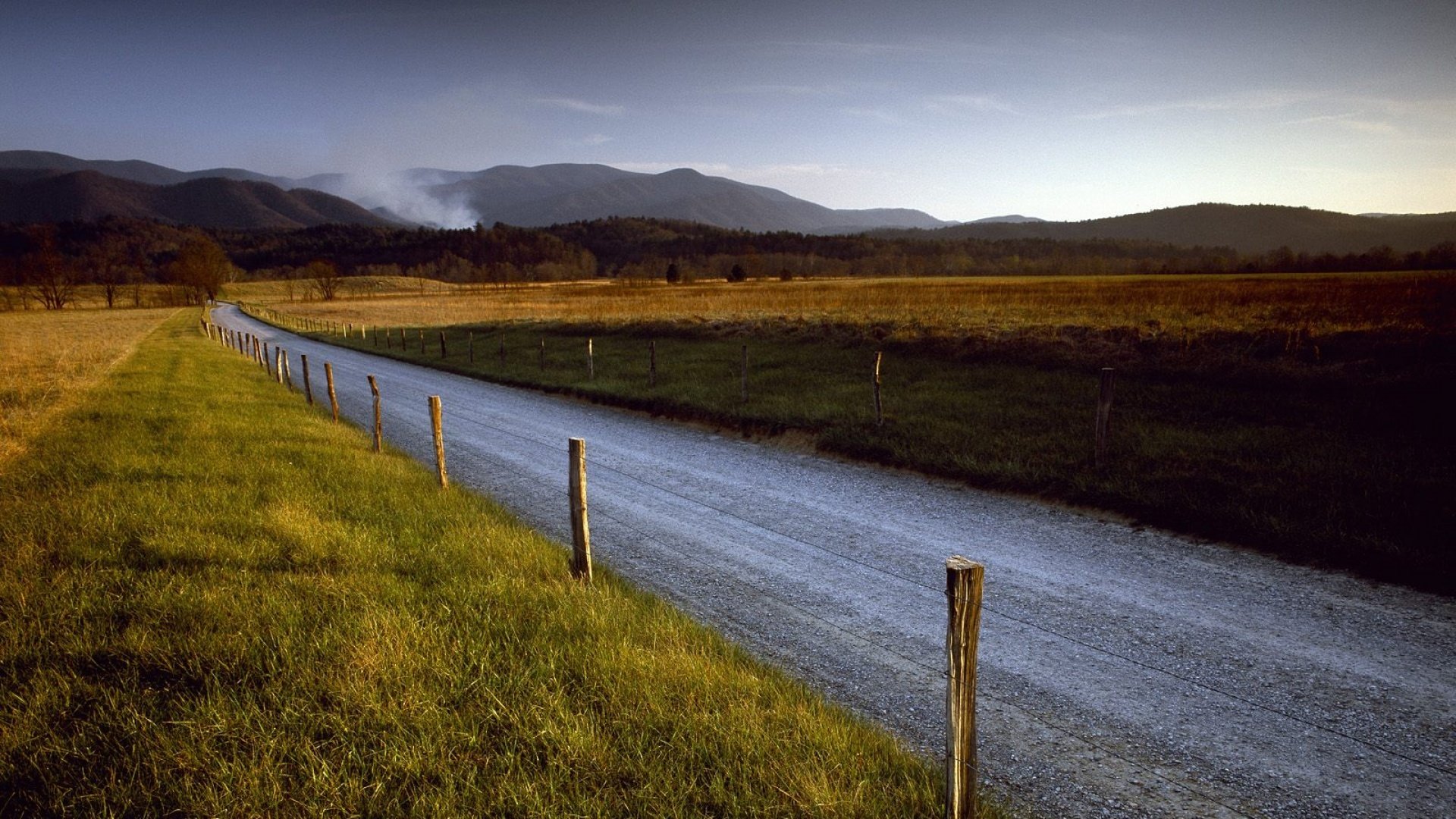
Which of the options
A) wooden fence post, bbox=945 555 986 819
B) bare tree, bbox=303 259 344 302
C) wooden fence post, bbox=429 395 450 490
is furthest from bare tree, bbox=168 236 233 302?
wooden fence post, bbox=945 555 986 819

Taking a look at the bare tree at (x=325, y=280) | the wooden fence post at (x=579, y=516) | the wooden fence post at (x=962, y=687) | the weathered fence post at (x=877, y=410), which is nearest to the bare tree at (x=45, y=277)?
the bare tree at (x=325, y=280)

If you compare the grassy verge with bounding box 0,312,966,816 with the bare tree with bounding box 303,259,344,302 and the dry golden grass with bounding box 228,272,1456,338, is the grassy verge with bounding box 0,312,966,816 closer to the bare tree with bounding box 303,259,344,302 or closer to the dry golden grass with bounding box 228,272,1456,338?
the dry golden grass with bounding box 228,272,1456,338

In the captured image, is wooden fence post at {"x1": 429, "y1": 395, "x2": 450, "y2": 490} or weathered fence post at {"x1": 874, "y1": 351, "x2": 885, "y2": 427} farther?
weathered fence post at {"x1": 874, "y1": 351, "x2": 885, "y2": 427}

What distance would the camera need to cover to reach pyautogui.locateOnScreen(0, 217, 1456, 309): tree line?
89.2m

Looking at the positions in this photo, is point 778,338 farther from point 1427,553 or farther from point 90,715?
point 90,715

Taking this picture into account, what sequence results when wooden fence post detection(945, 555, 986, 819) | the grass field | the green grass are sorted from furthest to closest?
the grass field
the green grass
wooden fence post detection(945, 555, 986, 819)

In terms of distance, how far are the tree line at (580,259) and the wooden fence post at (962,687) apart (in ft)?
218

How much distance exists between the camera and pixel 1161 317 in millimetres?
22672

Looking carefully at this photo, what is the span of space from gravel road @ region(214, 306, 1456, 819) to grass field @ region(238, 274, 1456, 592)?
71 centimetres

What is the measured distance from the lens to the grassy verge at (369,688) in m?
3.16

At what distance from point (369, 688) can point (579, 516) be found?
2.27 metres

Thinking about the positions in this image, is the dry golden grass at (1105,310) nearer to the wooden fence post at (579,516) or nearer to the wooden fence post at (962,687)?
the wooden fence post at (579,516)

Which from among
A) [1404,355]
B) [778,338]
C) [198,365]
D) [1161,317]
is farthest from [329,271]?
[1404,355]

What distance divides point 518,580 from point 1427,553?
8.20 meters
